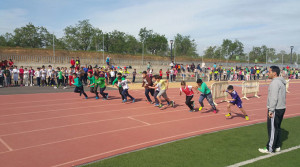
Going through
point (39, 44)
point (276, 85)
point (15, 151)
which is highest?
point (39, 44)

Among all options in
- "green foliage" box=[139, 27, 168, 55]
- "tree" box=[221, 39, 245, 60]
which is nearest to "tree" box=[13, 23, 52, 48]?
"green foliage" box=[139, 27, 168, 55]

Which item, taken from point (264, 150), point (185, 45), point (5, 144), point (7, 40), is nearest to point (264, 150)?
point (264, 150)

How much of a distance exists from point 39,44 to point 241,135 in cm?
3766

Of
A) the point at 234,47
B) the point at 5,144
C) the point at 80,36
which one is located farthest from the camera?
the point at 234,47

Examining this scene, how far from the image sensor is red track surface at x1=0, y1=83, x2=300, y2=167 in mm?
5805

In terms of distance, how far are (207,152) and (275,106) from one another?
73.4 inches

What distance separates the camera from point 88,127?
812 cm

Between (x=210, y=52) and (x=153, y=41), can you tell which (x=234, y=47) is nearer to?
(x=210, y=52)

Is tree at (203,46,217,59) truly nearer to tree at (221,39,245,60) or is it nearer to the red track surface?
tree at (221,39,245,60)

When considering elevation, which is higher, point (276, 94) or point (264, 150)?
point (276, 94)

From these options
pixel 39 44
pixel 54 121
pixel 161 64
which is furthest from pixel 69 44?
pixel 54 121

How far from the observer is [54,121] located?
8.92m

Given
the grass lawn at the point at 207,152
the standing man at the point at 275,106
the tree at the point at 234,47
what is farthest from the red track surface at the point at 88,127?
the tree at the point at 234,47

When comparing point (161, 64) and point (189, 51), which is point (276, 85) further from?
point (189, 51)
